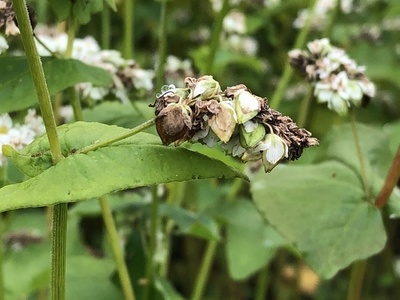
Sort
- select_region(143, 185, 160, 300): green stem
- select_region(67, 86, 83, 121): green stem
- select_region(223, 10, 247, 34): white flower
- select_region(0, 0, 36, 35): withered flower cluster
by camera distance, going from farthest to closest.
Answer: select_region(223, 10, 247, 34): white flower
select_region(143, 185, 160, 300): green stem
select_region(67, 86, 83, 121): green stem
select_region(0, 0, 36, 35): withered flower cluster

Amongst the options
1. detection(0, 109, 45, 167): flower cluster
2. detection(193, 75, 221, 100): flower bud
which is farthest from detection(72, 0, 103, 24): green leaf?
detection(193, 75, 221, 100): flower bud

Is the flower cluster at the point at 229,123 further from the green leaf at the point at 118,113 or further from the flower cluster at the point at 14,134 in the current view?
the green leaf at the point at 118,113

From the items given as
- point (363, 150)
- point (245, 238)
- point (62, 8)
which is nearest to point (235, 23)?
point (245, 238)

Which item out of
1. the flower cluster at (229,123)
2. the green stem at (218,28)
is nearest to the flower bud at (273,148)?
the flower cluster at (229,123)

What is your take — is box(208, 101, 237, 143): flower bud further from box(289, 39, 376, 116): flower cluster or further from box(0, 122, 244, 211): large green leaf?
A: box(289, 39, 376, 116): flower cluster

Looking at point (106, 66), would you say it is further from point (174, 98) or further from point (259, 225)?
point (259, 225)

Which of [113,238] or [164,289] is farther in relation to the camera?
[164,289]

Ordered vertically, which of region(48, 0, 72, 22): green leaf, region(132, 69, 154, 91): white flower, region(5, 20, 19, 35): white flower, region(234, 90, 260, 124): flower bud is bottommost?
region(132, 69, 154, 91): white flower

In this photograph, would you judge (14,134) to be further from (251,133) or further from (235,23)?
(235,23)
